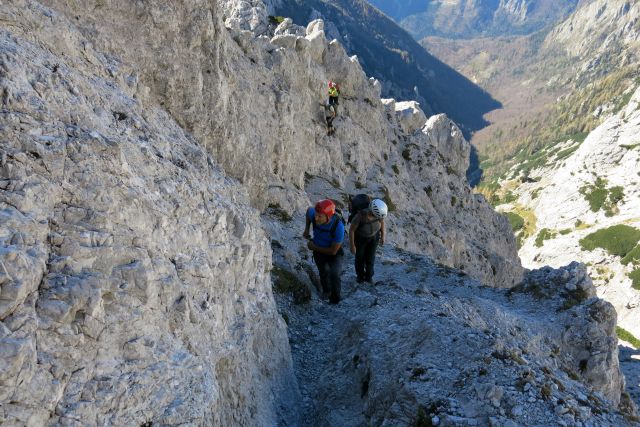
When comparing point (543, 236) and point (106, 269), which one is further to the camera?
point (543, 236)

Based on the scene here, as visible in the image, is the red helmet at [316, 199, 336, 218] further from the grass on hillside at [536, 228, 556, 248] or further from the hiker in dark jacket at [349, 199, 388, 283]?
the grass on hillside at [536, 228, 556, 248]

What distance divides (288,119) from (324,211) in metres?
20.7

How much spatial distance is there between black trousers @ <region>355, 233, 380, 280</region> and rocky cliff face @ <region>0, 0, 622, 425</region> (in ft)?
11.9

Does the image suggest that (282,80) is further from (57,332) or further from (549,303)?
(57,332)

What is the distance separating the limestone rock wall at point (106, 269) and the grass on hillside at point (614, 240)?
15872 cm

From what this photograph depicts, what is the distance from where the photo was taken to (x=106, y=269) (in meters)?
7.34

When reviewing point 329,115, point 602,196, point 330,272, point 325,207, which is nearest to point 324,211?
point 325,207

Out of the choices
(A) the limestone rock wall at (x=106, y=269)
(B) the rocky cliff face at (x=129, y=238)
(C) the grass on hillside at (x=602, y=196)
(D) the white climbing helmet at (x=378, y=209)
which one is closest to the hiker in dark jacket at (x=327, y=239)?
(D) the white climbing helmet at (x=378, y=209)

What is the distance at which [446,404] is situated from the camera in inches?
390

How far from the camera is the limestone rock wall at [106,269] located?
608 cm

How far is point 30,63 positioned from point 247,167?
15.5m

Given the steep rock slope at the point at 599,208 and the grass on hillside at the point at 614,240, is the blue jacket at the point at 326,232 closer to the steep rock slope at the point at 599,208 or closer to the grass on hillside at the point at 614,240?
the steep rock slope at the point at 599,208

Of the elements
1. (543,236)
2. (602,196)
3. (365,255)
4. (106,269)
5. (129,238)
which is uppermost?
(602,196)

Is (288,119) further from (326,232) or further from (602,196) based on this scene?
(602,196)
